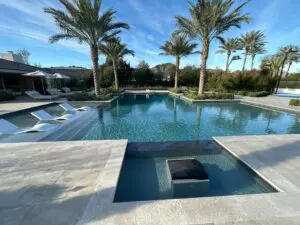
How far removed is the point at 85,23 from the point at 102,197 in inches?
511

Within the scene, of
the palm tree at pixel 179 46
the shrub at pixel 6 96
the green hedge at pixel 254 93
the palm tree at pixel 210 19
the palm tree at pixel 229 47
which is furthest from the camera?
the palm tree at pixel 229 47

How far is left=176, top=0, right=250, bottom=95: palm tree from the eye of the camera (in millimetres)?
11367

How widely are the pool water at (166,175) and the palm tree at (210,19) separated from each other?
1124cm

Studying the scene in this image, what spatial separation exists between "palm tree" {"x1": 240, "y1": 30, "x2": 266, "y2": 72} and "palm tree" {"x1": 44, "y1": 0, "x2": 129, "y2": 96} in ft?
70.2

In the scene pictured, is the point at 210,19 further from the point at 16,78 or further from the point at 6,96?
the point at 16,78

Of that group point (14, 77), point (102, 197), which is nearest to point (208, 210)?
point (102, 197)

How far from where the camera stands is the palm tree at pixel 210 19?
11367 millimetres

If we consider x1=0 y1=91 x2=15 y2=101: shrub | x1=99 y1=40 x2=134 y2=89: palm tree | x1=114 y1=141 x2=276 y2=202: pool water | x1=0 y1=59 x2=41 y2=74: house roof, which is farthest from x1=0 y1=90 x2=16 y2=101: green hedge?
x1=114 y1=141 x2=276 y2=202: pool water

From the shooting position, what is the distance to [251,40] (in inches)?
952

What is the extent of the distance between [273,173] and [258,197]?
1000 mm

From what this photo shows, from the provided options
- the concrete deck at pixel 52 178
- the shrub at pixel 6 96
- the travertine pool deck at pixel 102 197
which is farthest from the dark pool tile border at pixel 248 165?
the shrub at pixel 6 96

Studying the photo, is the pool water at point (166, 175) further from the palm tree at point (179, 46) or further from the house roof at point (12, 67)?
the palm tree at point (179, 46)

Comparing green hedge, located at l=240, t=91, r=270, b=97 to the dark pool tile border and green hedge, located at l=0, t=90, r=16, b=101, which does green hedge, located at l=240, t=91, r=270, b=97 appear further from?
green hedge, located at l=0, t=90, r=16, b=101

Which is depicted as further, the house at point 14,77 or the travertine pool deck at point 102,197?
the house at point 14,77
